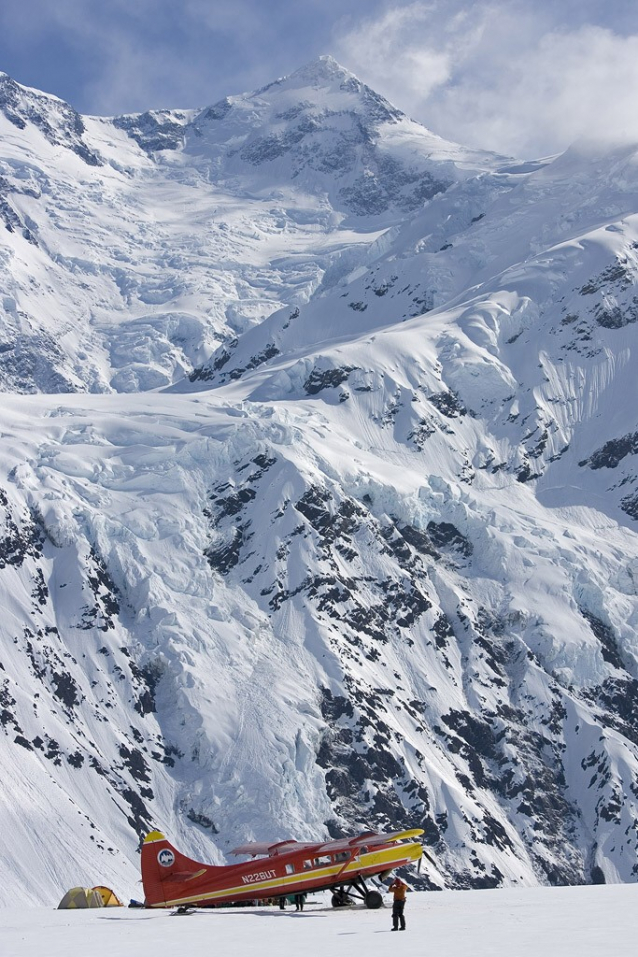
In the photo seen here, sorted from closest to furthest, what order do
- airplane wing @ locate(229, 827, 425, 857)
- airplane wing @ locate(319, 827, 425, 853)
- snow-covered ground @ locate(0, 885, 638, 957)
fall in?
snow-covered ground @ locate(0, 885, 638, 957), airplane wing @ locate(319, 827, 425, 853), airplane wing @ locate(229, 827, 425, 857)

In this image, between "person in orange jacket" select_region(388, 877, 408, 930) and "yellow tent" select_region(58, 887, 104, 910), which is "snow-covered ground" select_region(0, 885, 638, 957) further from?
"yellow tent" select_region(58, 887, 104, 910)

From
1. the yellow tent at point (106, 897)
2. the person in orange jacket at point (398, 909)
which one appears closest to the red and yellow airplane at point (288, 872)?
the person in orange jacket at point (398, 909)

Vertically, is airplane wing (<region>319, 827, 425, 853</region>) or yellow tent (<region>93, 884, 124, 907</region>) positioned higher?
airplane wing (<region>319, 827, 425, 853</region>)

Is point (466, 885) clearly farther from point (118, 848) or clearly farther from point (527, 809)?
point (118, 848)

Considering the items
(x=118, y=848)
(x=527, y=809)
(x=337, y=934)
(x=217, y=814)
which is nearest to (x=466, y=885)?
(x=527, y=809)

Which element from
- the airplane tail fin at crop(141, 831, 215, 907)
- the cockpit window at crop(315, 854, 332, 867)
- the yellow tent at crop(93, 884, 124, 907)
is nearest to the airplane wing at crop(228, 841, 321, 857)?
the cockpit window at crop(315, 854, 332, 867)

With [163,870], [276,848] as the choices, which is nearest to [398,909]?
[276,848]

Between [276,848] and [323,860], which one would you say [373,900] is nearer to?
[323,860]
